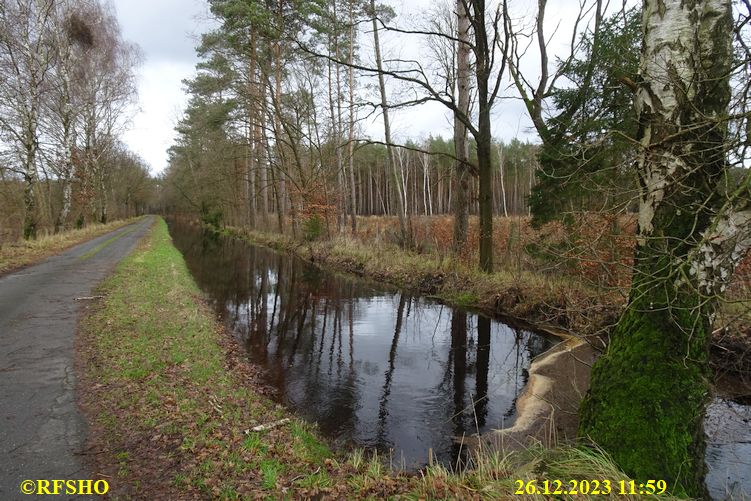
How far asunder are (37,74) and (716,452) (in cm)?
2275

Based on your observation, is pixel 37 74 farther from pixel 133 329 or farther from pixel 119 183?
pixel 119 183

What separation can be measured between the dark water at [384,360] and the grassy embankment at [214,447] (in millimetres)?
638

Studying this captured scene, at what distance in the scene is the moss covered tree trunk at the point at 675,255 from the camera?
3002mm

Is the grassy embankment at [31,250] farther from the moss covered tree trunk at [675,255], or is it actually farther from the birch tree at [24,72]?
the moss covered tree trunk at [675,255]

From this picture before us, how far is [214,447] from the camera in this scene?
387 cm

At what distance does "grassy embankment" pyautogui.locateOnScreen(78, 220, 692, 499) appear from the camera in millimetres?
3254

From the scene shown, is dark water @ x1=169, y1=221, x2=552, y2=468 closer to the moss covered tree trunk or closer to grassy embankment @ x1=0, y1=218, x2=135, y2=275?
the moss covered tree trunk

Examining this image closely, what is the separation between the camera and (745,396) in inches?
227

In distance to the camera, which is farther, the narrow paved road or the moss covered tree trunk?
the narrow paved road

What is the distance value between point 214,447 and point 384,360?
167 inches

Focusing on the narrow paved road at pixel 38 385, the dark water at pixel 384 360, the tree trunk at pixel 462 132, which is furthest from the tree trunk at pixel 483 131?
the narrow paved road at pixel 38 385

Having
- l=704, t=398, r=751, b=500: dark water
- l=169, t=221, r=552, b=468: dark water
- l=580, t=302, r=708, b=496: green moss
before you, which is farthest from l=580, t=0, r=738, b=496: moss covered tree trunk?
l=169, t=221, r=552, b=468: dark water

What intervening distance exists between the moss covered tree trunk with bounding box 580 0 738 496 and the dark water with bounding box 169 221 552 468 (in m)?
2.19

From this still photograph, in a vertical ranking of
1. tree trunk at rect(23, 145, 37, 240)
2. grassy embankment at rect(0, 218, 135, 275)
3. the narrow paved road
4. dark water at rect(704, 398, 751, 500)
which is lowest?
dark water at rect(704, 398, 751, 500)
